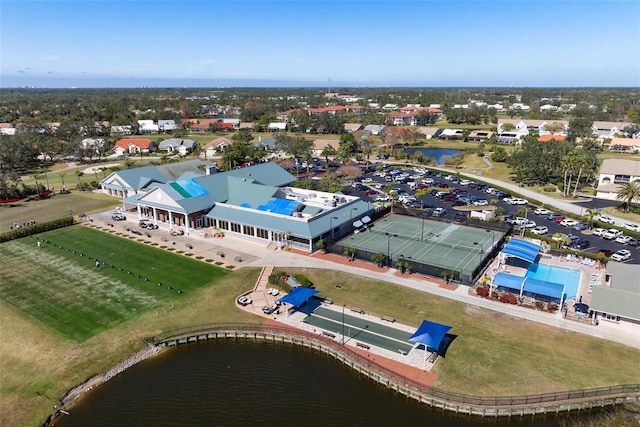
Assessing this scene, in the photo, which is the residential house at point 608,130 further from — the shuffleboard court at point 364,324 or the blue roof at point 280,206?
the shuffleboard court at point 364,324

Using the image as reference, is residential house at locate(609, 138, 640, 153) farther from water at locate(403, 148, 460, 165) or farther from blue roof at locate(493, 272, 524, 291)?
blue roof at locate(493, 272, 524, 291)

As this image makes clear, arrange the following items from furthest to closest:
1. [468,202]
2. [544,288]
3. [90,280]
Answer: [468,202]
[90,280]
[544,288]

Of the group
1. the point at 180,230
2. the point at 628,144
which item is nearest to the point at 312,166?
the point at 180,230

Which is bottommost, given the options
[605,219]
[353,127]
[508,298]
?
[508,298]

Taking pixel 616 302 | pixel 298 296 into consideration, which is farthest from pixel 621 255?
pixel 298 296

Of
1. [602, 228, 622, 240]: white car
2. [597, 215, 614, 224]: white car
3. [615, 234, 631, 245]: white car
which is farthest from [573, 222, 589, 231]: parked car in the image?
[615, 234, 631, 245]: white car

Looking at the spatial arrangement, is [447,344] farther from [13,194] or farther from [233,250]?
[13,194]

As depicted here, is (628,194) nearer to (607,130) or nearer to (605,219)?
(605,219)
